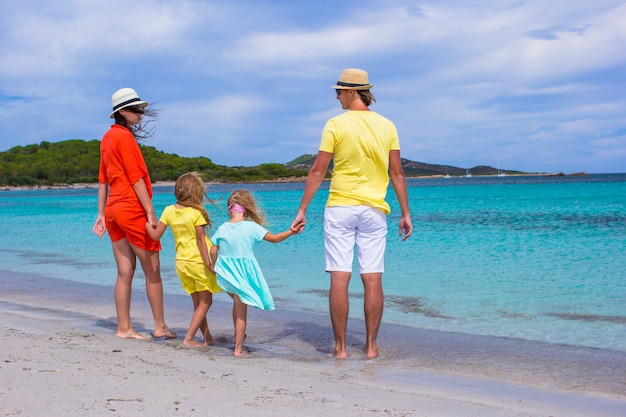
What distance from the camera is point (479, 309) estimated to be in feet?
23.5

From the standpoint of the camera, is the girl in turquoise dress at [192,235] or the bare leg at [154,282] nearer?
the girl in turquoise dress at [192,235]

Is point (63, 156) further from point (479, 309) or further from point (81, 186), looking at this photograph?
point (479, 309)

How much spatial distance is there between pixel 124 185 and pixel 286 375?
2035 mm

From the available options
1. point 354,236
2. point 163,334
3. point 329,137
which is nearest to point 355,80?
point 329,137

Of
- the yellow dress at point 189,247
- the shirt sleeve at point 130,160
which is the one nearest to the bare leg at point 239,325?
the yellow dress at point 189,247

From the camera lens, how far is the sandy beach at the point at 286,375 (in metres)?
3.07

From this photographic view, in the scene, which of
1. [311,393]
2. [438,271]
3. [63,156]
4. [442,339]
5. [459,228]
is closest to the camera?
[311,393]

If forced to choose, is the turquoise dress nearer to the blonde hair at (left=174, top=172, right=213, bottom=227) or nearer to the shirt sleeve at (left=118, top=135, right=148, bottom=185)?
the blonde hair at (left=174, top=172, right=213, bottom=227)

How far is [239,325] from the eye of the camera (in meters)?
4.78

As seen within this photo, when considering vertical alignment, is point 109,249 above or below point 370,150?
below

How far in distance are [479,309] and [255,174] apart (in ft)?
445

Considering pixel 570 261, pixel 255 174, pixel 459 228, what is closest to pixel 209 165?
pixel 255 174

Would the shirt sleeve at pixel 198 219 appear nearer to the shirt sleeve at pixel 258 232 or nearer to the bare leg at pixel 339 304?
the shirt sleeve at pixel 258 232

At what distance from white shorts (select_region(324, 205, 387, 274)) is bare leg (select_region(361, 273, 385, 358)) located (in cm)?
7
